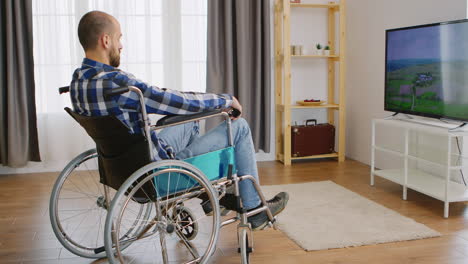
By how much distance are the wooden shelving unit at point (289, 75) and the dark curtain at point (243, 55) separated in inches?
5.5

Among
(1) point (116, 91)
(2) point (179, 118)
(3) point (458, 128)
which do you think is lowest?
(3) point (458, 128)

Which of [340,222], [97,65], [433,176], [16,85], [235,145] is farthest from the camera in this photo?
[16,85]

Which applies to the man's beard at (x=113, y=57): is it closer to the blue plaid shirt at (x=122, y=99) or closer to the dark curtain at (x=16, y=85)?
the blue plaid shirt at (x=122, y=99)

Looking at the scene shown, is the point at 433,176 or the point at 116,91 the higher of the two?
the point at 116,91

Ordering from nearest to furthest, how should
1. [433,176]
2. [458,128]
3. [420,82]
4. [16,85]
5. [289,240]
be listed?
[289,240] < [458,128] < [420,82] < [433,176] < [16,85]

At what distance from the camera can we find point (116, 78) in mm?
1935

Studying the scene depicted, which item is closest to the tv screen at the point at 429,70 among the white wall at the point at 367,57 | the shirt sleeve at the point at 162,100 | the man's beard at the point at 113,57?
the white wall at the point at 367,57

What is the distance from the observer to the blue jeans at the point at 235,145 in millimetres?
2141

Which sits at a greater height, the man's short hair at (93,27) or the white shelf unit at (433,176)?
the man's short hair at (93,27)

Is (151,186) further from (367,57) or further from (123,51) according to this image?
(367,57)

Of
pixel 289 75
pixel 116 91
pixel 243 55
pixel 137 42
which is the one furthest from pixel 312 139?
pixel 116 91

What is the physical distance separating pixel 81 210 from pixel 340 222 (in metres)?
1.55

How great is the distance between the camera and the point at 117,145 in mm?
1928

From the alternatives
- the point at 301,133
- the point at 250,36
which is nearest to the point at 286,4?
the point at 250,36
